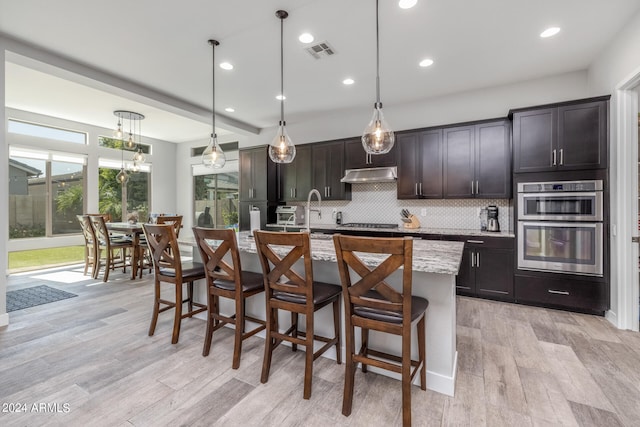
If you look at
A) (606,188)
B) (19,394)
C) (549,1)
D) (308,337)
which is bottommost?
(19,394)

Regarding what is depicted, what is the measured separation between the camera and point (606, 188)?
3174 millimetres

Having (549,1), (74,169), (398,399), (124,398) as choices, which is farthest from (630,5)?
(74,169)

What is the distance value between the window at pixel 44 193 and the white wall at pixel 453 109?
4.97m

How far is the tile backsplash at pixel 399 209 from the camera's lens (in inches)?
172

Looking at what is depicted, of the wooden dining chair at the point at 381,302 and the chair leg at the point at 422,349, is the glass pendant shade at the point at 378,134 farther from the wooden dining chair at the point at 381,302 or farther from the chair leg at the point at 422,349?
the chair leg at the point at 422,349

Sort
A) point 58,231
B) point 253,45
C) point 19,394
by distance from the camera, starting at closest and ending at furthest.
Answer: point 19,394 → point 253,45 → point 58,231

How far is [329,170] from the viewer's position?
528 cm

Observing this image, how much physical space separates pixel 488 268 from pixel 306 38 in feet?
11.4

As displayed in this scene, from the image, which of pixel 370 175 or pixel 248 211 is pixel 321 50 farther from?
pixel 248 211

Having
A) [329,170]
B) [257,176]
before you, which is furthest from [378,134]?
[257,176]

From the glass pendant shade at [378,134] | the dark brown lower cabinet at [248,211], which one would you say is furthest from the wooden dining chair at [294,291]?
the dark brown lower cabinet at [248,211]

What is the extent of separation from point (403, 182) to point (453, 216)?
0.92m

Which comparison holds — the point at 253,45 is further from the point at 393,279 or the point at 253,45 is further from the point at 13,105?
the point at 13,105

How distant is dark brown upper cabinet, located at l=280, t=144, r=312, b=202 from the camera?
5523 millimetres
